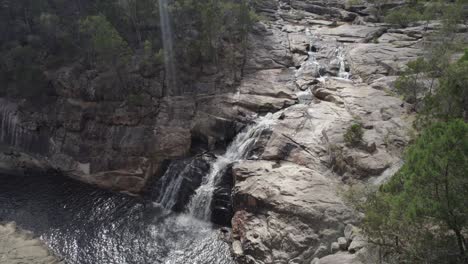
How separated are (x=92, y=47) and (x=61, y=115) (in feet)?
28.3

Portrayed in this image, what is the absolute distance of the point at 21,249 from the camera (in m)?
27.8

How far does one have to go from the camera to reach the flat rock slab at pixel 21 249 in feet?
87.6

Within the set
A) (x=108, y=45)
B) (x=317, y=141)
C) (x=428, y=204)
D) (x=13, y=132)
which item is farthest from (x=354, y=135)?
(x=13, y=132)

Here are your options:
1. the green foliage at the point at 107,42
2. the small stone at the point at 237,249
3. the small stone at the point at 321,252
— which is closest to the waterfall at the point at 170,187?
the small stone at the point at 237,249

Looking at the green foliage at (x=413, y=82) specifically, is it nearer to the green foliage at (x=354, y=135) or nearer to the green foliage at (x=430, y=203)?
the green foliage at (x=354, y=135)

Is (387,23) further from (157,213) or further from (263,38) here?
(157,213)

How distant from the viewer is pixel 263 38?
5100cm

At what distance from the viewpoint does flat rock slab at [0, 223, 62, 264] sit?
26703 mm

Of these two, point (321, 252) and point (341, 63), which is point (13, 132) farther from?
point (341, 63)

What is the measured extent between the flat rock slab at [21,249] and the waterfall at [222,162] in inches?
457

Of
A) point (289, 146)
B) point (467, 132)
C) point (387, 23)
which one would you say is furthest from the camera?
point (387, 23)

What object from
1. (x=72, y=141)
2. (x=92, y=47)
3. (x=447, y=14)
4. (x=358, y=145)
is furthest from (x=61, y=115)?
(x=447, y=14)

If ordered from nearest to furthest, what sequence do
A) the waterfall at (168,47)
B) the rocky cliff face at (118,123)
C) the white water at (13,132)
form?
the rocky cliff face at (118,123) < the waterfall at (168,47) < the white water at (13,132)

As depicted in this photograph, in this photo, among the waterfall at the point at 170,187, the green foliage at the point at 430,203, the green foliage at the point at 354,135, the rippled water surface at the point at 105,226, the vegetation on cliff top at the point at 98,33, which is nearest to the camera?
the green foliage at the point at 430,203
